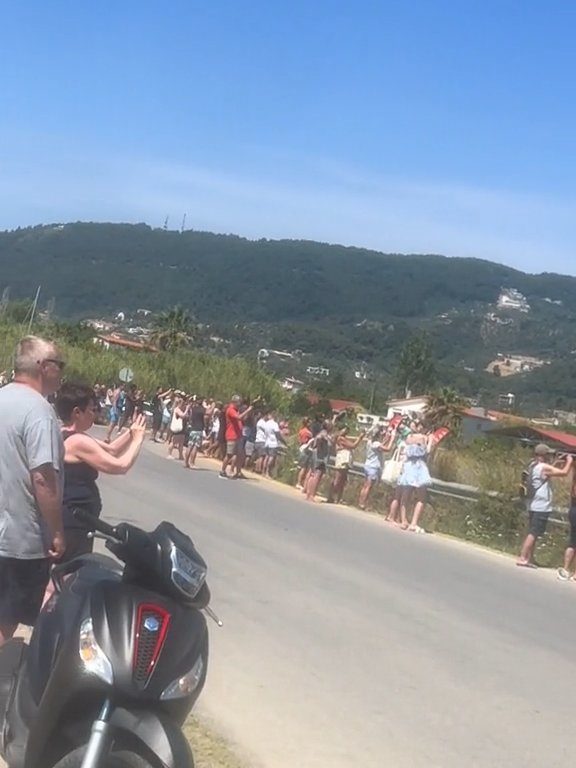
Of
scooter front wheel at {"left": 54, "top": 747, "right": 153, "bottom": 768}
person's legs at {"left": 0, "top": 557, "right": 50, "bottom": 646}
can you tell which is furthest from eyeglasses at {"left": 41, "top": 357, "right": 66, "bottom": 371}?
scooter front wheel at {"left": 54, "top": 747, "right": 153, "bottom": 768}

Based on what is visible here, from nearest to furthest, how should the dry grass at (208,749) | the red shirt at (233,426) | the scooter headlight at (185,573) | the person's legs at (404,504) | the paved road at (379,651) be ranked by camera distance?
the scooter headlight at (185,573), the dry grass at (208,749), the paved road at (379,651), the person's legs at (404,504), the red shirt at (233,426)

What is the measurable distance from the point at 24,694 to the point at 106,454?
6.24 ft

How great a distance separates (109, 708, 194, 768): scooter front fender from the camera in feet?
12.3

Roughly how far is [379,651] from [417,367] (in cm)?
12877

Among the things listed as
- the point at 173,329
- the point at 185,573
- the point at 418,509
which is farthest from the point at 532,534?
the point at 173,329

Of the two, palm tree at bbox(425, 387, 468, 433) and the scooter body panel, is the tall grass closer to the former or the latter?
palm tree at bbox(425, 387, 468, 433)

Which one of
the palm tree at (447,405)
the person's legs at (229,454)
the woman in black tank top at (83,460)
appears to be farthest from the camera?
the palm tree at (447,405)

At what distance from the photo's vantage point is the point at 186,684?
396 cm

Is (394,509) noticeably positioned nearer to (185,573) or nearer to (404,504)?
(404,504)

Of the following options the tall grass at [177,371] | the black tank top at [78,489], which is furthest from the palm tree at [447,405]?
the black tank top at [78,489]

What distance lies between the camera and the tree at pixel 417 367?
134 meters

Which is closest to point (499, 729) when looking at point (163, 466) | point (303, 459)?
point (303, 459)

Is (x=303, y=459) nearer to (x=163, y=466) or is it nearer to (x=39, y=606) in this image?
(x=163, y=466)

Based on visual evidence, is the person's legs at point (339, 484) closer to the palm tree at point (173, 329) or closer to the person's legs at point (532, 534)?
the person's legs at point (532, 534)
